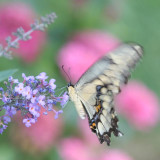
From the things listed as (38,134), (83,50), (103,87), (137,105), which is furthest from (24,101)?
(137,105)

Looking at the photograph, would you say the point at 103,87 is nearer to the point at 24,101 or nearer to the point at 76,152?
the point at 24,101

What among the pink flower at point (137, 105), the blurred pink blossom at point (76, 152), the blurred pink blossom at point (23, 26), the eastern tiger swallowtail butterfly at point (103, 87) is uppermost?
the blurred pink blossom at point (23, 26)

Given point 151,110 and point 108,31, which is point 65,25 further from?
point 151,110

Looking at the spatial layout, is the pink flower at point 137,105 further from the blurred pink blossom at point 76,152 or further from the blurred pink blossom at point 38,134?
the blurred pink blossom at point 38,134

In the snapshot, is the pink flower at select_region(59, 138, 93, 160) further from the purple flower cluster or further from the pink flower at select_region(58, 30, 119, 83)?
the purple flower cluster

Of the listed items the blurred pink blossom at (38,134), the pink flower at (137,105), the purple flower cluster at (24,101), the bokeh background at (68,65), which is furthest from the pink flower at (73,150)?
the purple flower cluster at (24,101)

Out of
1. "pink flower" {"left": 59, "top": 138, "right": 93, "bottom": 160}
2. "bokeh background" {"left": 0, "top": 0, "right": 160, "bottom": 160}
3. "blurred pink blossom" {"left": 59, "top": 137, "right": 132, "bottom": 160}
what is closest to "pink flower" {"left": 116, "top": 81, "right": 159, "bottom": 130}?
"bokeh background" {"left": 0, "top": 0, "right": 160, "bottom": 160}
